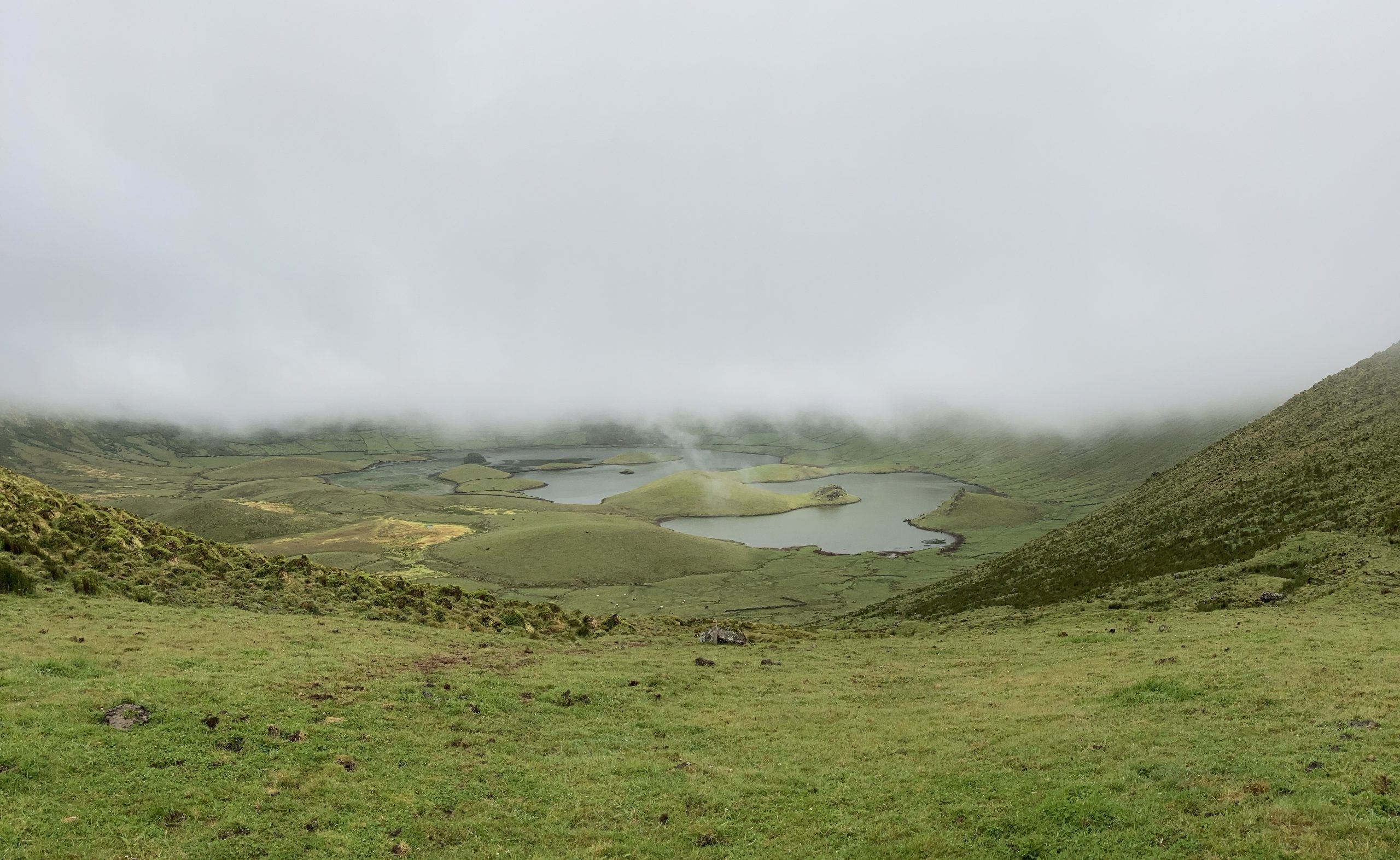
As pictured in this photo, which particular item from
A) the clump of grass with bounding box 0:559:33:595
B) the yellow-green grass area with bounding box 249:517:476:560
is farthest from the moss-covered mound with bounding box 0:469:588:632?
the yellow-green grass area with bounding box 249:517:476:560

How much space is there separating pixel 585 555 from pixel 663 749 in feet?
371

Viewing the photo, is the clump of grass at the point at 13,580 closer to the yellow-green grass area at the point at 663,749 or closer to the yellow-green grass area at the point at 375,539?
the yellow-green grass area at the point at 663,749

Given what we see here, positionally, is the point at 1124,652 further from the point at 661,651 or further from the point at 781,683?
the point at 661,651

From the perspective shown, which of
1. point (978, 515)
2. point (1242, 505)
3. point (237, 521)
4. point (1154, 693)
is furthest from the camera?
point (978, 515)

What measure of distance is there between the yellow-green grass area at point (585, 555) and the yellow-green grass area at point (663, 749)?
9432 cm

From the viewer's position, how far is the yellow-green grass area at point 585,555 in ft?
404

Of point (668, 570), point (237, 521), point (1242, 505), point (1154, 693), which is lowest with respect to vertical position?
point (668, 570)

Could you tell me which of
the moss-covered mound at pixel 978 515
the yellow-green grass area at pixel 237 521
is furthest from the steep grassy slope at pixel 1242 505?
the yellow-green grass area at pixel 237 521

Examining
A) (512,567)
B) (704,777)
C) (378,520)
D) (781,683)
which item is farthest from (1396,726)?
(378,520)

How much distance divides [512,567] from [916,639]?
96.5 m

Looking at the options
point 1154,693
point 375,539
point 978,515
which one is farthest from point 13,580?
point 978,515

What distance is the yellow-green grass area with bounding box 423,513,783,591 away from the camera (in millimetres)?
123125

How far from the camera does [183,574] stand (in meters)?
33.8

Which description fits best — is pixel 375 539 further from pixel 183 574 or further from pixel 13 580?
pixel 13 580
